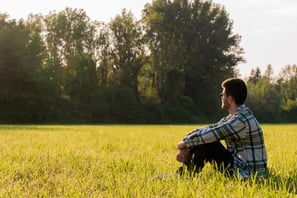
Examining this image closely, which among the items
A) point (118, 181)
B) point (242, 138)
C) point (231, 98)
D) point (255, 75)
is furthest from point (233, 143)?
point (255, 75)

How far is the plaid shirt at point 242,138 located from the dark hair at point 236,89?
0.10 m

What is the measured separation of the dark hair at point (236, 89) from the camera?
153 inches

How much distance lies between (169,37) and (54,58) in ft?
49.0

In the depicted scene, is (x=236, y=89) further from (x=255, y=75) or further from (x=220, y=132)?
(x=255, y=75)

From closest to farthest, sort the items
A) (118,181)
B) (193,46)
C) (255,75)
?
Answer: 1. (118,181)
2. (193,46)
3. (255,75)

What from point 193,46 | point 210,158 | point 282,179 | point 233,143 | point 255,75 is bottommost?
point 282,179

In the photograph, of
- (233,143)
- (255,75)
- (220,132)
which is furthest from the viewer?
(255,75)

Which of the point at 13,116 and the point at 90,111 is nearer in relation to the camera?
the point at 13,116

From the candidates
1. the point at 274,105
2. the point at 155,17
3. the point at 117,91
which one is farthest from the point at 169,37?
the point at 274,105

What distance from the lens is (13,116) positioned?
104ft

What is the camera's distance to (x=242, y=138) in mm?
3990

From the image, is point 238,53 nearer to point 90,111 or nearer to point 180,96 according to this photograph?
point 180,96

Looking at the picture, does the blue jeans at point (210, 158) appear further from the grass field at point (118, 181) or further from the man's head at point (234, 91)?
the man's head at point (234, 91)

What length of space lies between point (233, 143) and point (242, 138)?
202mm
